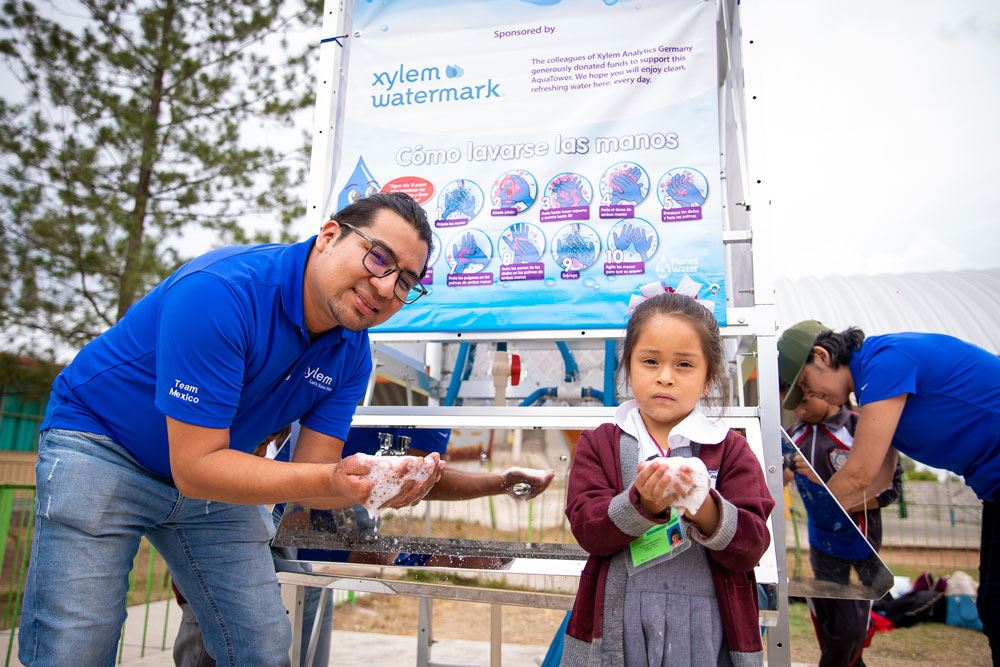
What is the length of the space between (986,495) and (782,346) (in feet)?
3.02

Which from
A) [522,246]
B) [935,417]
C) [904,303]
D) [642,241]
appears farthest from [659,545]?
[904,303]

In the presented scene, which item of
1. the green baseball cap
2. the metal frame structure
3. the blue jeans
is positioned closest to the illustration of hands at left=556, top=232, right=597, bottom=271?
the metal frame structure

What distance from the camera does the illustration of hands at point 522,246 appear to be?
2535mm

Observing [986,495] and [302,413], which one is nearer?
[302,413]

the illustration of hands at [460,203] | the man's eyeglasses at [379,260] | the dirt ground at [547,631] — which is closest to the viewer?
the man's eyeglasses at [379,260]

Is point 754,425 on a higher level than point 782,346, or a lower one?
lower

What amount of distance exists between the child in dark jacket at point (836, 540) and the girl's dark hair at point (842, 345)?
390mm

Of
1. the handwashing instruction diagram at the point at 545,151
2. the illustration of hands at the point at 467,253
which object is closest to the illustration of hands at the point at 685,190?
the handwashing instruction diagram at the point at 545,151

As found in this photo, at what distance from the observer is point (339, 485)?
151 cm

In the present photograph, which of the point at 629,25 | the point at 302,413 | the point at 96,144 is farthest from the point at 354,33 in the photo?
the point at 96,144

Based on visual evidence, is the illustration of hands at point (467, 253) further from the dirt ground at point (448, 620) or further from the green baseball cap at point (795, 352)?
the dirt ground at point (448, 620)

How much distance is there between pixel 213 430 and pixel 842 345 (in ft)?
7.94

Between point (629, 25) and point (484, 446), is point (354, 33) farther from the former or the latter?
point (484, 446)

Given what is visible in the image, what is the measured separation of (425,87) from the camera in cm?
279
